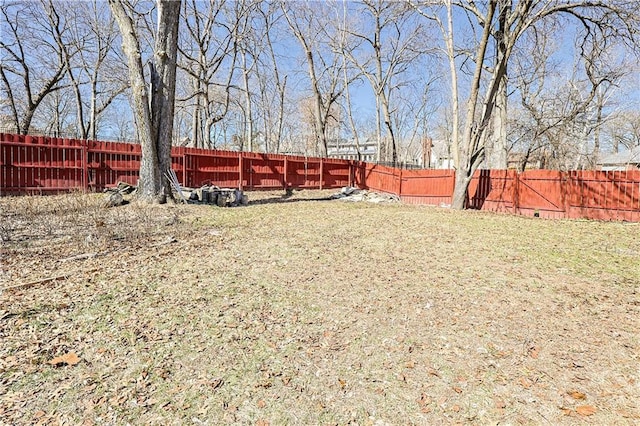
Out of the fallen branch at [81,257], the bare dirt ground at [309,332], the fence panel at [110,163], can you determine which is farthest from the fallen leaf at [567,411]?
the fence panel at [110,163]

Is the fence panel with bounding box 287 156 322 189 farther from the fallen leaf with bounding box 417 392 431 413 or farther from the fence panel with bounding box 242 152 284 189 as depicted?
the fallen leaf with bounding box 417 392 431 413

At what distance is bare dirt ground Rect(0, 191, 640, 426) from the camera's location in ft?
6.45

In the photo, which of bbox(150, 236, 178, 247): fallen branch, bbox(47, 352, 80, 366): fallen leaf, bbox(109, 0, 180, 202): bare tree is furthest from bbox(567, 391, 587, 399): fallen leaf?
bbox(109, 0, 180, 202): bare tree

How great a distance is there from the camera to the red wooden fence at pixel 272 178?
9430 millimetres

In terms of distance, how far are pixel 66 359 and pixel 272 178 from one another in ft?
41.6

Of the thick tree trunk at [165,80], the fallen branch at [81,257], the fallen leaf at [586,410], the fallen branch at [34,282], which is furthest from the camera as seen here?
the thick tree trunk at [165,80]

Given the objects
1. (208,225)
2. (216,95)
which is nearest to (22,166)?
(208,225)

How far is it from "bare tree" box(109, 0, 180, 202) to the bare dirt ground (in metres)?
3.02

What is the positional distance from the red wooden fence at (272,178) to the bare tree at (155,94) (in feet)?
10.8

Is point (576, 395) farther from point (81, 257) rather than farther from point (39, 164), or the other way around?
point (39, 164)

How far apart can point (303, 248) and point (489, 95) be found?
361 inches

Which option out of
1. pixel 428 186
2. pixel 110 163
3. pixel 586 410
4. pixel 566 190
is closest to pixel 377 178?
pixel 428 186

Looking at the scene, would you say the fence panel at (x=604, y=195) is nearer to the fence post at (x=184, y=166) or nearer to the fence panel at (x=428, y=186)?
the fence panel at (x=428, y=186)

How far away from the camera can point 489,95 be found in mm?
10984
